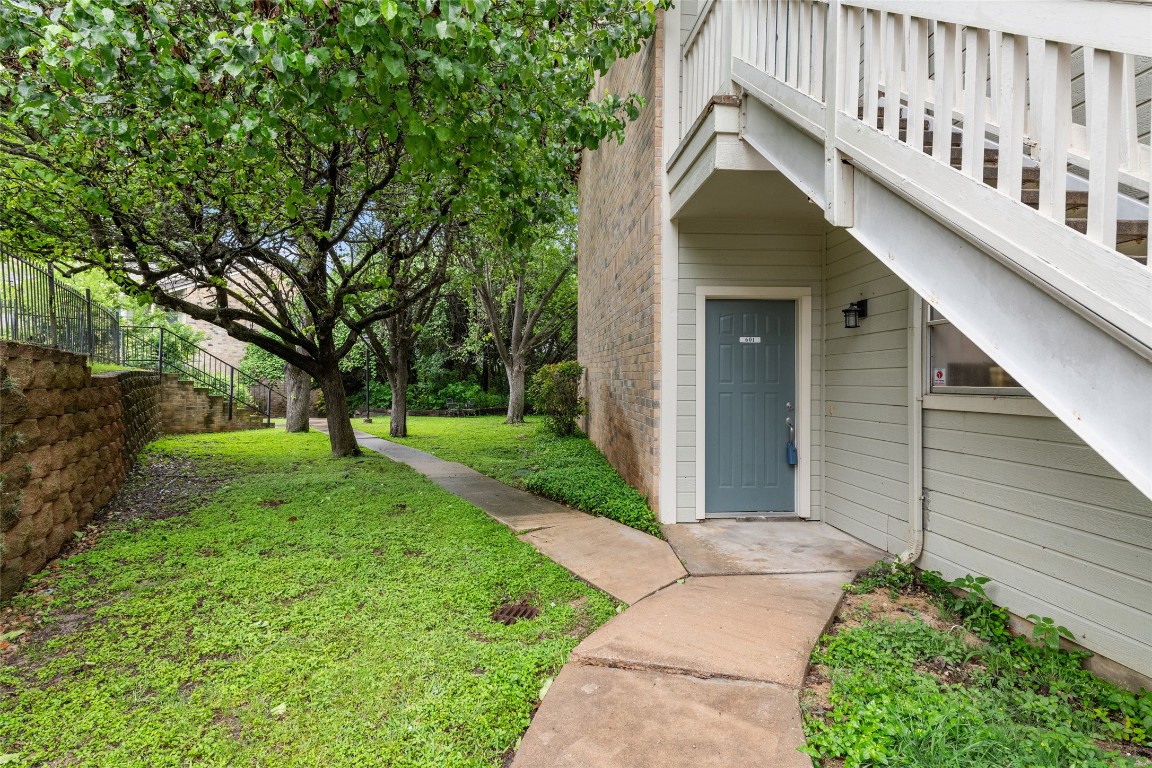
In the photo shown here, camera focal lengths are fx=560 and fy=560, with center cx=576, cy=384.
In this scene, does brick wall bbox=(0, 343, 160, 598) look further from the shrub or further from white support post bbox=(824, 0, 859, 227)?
the shrub

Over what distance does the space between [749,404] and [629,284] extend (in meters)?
2.08

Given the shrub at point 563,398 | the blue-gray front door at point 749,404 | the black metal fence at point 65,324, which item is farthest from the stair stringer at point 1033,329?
the shrub at point 563,398

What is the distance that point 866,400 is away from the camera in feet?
14.6

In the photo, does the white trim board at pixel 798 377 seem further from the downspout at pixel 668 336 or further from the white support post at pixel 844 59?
the white support post at pixel 844 59

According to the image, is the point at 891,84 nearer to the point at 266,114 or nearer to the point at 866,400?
the point at 866,400

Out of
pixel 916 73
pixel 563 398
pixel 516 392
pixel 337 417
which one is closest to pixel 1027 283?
pixel 916 73

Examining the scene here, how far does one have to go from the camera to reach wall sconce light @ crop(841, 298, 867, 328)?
4449 millimetres

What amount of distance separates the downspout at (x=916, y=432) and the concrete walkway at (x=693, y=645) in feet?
1.29

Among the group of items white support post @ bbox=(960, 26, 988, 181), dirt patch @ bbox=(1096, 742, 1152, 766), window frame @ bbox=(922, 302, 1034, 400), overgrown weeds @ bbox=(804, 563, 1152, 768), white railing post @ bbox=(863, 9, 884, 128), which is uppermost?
white railing post @ bbox=(863, 9, 884, 128)

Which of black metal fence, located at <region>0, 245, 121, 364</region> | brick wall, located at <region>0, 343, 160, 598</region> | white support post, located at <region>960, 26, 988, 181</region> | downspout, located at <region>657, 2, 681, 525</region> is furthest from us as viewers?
downspout, located at <region>657, 2, 681, 525</region>

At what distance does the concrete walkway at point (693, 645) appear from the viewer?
2109 mm

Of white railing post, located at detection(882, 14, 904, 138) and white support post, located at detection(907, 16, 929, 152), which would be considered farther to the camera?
white railing post, located at detection(882, 14, 904, 138)

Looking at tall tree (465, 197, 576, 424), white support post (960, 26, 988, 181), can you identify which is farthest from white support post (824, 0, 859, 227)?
tall tree (465, 197, 576, 424)

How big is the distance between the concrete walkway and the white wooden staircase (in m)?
1.57
